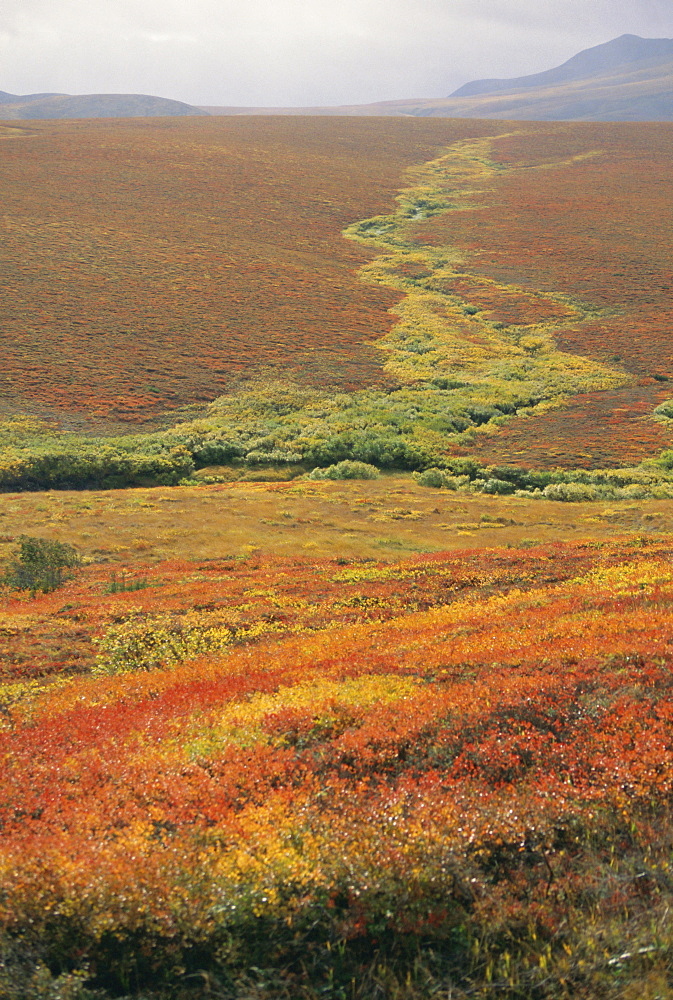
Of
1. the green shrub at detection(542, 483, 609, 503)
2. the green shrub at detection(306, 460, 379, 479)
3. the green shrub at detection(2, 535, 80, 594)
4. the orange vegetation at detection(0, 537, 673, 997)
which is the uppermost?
the orange vegetation at detection(0, 537, 673, 997)

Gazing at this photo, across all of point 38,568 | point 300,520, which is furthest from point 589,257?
point 38,568

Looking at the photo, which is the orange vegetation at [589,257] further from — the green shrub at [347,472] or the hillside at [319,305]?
the green shrub at [347,472]

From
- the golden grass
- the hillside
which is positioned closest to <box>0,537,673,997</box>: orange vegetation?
the golden grass

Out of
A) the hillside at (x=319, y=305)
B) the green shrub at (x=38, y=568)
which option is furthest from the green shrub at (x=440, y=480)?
the green shrub at (x=38, y=568)

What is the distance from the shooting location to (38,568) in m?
22.8

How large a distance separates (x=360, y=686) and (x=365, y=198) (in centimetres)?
9892

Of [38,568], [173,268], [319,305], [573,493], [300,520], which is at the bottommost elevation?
[573,493]

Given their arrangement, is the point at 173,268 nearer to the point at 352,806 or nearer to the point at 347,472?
the point at 347,472

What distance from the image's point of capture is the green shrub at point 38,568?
21984 mm

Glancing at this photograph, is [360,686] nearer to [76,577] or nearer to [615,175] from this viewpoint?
[76,577]

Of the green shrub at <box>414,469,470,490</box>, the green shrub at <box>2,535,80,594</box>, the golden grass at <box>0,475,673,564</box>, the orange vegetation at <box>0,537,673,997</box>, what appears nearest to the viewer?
the orange vegetation at <box>0,537,673,997</box>

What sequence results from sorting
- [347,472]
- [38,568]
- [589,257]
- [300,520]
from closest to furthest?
[38,568] < [300,520] < [347,472] < [589,257]

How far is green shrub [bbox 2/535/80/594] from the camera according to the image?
22.0m

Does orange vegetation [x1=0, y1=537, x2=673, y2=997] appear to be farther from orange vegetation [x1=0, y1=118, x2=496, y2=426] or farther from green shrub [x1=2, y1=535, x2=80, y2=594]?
orange vegetation [x1=0, y1=118, x2=496, y2=426]
